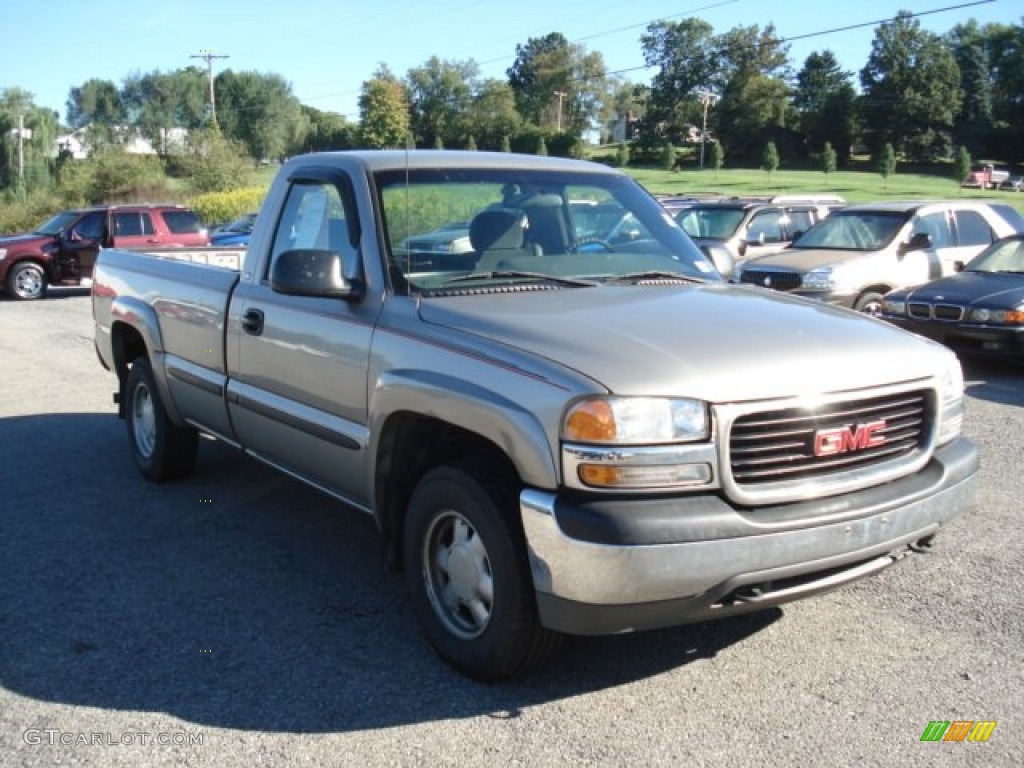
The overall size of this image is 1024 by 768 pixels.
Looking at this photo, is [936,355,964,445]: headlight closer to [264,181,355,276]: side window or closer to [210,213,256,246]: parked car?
[264,181,355,276]: side window

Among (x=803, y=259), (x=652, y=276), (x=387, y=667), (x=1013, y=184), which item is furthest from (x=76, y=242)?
(x=1013, y=184)

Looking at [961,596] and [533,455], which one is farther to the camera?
[961,596]

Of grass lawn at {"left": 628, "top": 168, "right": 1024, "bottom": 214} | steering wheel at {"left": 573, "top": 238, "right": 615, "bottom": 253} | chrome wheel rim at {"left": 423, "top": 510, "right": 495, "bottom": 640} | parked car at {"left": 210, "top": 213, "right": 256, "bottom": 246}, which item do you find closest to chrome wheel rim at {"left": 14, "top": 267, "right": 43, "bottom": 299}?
parked car at {"left": 210, "top": 213, "right": 256, "bottom": 246}

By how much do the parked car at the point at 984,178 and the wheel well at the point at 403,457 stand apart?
8380 centimetres

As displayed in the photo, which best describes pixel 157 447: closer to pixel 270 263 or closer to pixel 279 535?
pixel 279 535

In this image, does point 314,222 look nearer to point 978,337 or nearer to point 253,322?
point 253,322

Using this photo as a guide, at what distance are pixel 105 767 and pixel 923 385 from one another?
10.1 feet

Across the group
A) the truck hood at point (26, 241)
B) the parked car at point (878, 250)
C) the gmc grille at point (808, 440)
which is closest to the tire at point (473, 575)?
the gmc grille at point (808, 440)

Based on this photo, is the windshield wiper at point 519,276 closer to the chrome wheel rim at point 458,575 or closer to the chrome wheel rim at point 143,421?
the chrome wheel rim at point 458,575

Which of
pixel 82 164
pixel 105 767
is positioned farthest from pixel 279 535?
pixel 82 164

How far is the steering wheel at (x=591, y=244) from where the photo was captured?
4.59 m

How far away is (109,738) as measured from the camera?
129 inches

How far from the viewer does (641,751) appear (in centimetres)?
315

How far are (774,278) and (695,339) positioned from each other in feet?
30.9
